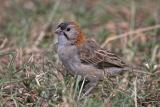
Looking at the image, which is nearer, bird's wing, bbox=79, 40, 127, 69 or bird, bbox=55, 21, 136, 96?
bird, bbox=55, 21, 136, 96

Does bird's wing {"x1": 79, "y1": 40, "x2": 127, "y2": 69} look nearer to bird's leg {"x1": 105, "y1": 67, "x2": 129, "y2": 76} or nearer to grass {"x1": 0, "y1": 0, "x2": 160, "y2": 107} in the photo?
bird's leg {"x1": 105, "y1": 67, "x2": 129, "y2": 76}

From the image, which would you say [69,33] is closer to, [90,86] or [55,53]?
[90,86]

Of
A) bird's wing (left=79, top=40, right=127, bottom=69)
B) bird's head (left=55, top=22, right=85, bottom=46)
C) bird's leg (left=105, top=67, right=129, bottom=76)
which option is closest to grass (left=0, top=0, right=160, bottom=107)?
bird's leg (left=105, top=67, right=129, bottom=76)

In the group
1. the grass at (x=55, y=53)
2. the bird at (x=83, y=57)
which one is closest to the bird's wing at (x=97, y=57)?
the bird at (x=83, y=57)

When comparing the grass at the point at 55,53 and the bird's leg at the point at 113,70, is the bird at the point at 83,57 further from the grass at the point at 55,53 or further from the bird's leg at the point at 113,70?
the grass at the point at 55,53

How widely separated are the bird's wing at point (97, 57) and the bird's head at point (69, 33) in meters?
0.09

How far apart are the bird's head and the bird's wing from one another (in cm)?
9

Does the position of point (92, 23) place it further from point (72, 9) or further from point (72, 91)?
point (72, 91)

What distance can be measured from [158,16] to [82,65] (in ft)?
10.8

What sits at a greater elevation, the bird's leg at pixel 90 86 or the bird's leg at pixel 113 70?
the bird's leg at pixel 113 70

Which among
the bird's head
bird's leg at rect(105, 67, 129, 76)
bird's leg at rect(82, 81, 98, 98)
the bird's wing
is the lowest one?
bird's leg at rect(82, 81, 98, 98)

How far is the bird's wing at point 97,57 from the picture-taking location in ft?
23.6

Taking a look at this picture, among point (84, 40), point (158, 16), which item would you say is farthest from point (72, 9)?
point (84, 40)

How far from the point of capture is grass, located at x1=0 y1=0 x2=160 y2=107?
6332 mm
